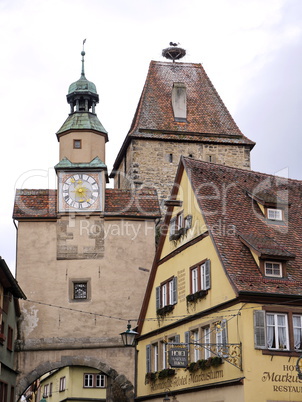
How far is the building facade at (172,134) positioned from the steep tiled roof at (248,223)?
41.0ft

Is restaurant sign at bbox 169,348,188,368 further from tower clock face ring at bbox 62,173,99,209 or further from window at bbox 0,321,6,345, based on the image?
tower clock face ring at bbox 62,173,99,209

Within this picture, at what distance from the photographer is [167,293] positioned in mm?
25188

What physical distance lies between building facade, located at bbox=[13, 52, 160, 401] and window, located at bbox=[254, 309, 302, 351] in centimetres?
987

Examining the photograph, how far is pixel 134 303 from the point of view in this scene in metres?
29.3

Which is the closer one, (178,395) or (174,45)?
(178,395)

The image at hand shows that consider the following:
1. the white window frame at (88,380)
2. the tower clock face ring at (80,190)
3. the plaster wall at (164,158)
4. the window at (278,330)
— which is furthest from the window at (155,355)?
the white window frame at (88,380)

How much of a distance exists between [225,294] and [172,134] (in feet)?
67.3

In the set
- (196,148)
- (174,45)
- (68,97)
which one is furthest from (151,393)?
(174,45)

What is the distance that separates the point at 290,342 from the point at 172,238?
22.1ft

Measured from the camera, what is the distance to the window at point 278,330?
1914 centimetres

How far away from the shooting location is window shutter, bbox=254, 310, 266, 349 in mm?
19047

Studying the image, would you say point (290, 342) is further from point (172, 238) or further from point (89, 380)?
point (89, 380)

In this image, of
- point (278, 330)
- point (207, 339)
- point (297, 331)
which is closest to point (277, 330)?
point (278, 330)

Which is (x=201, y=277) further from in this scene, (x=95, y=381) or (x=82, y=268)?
(x=95, y=381)
